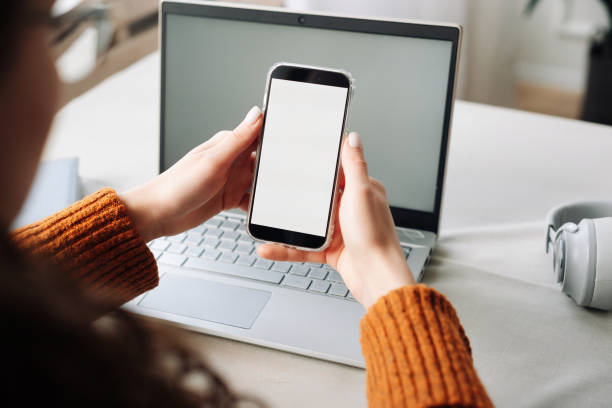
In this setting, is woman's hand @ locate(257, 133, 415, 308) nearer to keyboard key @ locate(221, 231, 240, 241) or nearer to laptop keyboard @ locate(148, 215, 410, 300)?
laptop keyboard @ locate(148, 215, 410, 300)

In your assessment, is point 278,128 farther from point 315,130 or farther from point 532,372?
point 532,372

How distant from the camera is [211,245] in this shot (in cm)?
73

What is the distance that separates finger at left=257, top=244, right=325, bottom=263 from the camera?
0.65 meters

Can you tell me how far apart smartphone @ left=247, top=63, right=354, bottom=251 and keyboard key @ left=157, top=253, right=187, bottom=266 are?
11 cm

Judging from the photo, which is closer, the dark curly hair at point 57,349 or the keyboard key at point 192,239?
the dark curly hair at point 57,349

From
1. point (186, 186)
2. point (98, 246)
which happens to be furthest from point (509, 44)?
point (98, 246)

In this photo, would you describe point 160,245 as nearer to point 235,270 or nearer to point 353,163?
point 235,270

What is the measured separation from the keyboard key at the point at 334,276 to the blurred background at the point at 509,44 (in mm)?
1036

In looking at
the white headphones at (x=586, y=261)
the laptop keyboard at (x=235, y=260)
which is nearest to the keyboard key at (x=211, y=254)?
the laptop keyboard at (x=235, y=260)

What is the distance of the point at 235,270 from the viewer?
26.9 inches

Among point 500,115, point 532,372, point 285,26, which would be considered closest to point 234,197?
point 285,26

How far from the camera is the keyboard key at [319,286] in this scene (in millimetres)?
647

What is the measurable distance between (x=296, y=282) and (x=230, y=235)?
5.1 inches

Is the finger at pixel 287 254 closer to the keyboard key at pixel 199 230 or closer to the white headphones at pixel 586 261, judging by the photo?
the keyboard key at pixel 199 230
